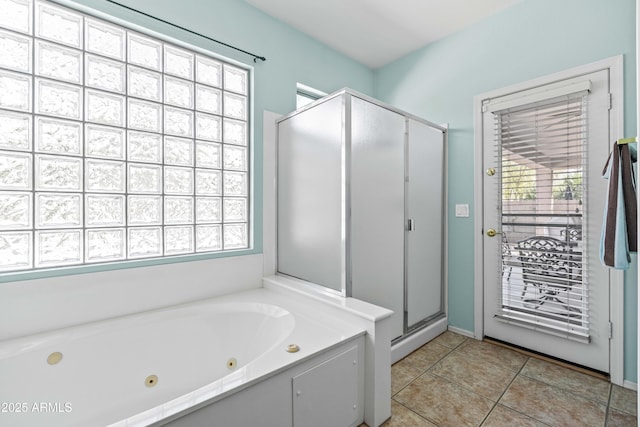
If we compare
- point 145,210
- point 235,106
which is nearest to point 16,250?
point 145,210

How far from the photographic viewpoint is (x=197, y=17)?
193 cm

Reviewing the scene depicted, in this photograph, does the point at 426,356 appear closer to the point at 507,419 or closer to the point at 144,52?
the point at 507,419

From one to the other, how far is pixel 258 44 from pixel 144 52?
808mm

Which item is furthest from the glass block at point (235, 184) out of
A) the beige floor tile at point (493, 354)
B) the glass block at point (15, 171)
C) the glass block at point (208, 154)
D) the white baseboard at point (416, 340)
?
the beige floor tile at point (493, 354)

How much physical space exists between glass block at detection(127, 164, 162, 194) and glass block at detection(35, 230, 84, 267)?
1.25 feet

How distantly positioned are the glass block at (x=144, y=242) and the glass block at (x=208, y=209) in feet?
0.90

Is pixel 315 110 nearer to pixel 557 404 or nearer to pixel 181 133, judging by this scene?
pixel 181 133

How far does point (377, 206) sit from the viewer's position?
1.93m

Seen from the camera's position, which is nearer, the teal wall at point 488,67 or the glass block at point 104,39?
the glass block at point 104,39

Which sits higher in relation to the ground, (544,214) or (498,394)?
(544,214)

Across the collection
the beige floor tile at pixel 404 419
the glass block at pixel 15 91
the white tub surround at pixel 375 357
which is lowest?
the beige floor tile at pixel 404 419

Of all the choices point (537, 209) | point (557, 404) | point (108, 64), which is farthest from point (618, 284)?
point (108, 64)

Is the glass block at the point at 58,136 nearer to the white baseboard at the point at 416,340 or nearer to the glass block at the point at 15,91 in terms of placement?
the glass block at the point at 15,91

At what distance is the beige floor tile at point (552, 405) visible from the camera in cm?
149
